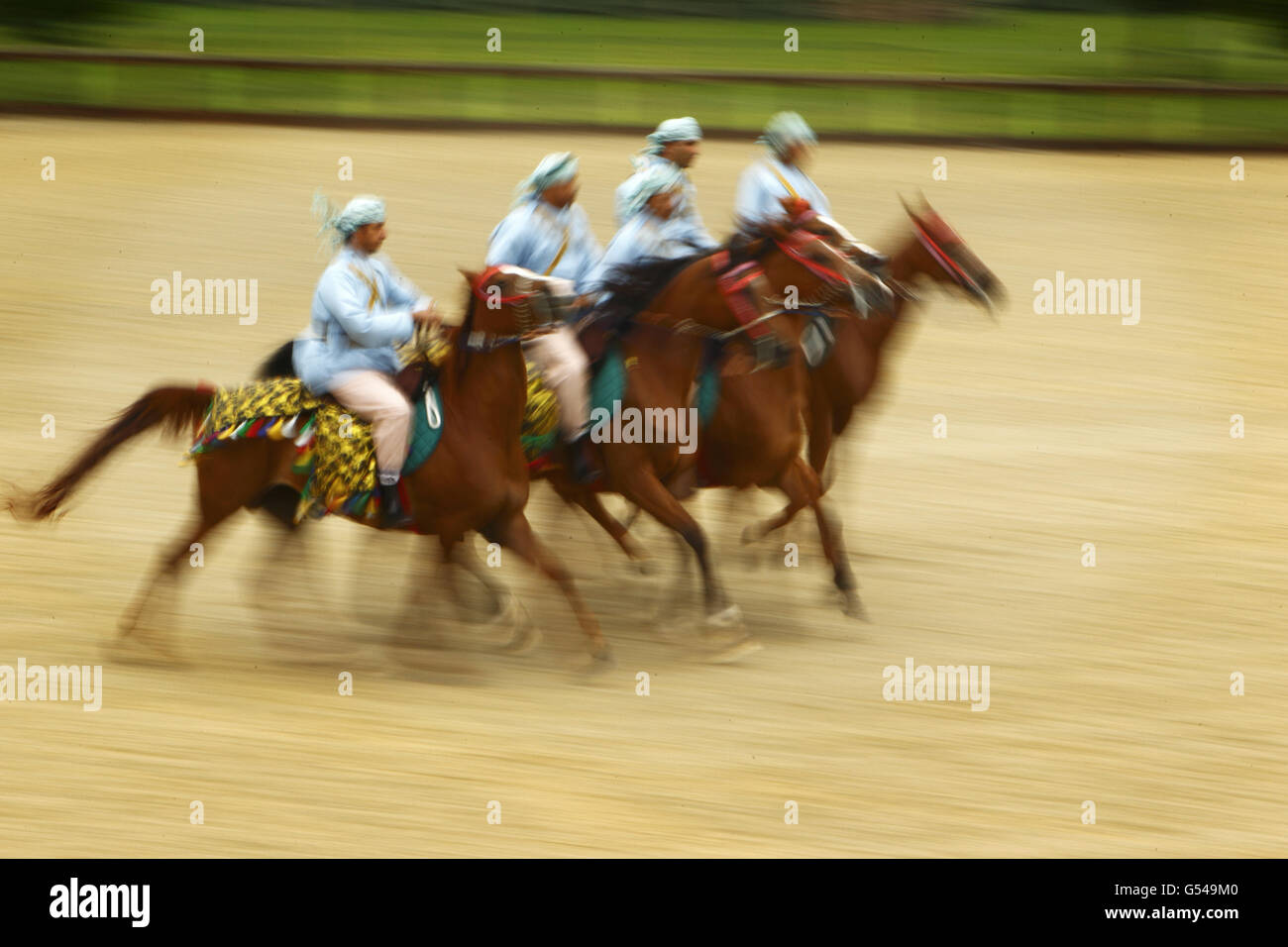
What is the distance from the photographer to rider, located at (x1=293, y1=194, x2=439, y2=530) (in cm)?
676

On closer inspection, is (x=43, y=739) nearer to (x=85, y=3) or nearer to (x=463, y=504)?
(x=463, y=504)

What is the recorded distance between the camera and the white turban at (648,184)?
25.7 ft

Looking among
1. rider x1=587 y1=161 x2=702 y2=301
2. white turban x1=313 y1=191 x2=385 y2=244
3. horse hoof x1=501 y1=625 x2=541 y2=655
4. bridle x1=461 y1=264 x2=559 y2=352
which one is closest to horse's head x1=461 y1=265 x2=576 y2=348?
bridle x1=461 y1=264 x2=559 y2=352

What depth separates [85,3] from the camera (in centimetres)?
2183

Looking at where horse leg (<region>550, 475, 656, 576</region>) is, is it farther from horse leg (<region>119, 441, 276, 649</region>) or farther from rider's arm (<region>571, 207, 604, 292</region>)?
horse leg (<region>119, 441, 276, 649</region>)

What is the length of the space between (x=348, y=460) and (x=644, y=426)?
1268mm

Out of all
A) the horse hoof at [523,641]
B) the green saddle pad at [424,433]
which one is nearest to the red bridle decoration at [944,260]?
the horse hoof at [523,641]

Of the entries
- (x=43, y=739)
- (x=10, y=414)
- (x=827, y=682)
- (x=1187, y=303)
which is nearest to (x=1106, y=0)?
(x=1187, y=303)

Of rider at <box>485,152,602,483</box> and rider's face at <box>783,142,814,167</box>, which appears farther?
rider's face at <box>783,142,814,167</box>

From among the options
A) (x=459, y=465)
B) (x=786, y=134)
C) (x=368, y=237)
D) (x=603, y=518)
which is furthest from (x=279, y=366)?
(x=786, y=134)

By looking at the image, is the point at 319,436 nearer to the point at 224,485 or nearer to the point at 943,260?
the point at 224,485

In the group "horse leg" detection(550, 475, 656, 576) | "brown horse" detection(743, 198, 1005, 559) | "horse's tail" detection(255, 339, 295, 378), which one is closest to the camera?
"horse's tail" detection(255, 339, 295, 378)

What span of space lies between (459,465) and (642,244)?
1.58 m

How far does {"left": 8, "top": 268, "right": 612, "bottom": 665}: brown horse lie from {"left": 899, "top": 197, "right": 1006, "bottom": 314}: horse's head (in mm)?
2739
